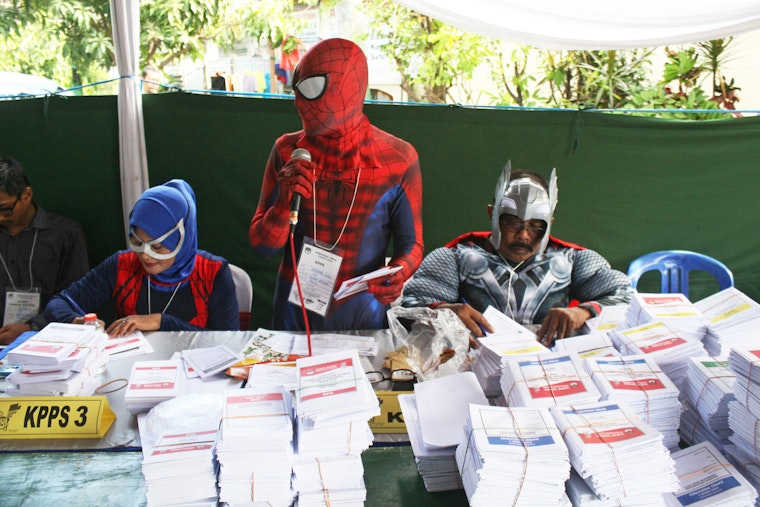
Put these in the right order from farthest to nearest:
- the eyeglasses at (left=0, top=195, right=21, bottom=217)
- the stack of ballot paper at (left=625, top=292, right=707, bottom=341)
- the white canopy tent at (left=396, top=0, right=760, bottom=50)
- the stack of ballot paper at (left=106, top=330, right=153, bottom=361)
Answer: the eyeglasses at (left=0, top=195, right=21, bottom=217) → the white canopy tent at (left=396, top=0, right=760, bottom=50) → the stack of ballot paper at (left=106, top=330, right=153, bottom=361) → the stack of ballot paper at (left=625, top=292, right=707, bottom=341)

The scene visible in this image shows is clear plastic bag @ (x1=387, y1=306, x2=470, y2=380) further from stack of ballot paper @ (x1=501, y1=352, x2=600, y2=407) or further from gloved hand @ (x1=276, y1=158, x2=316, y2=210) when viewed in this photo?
gloved hand @ (x1=276, y1=158, x2=316, y2=210)

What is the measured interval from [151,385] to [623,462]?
1.23m

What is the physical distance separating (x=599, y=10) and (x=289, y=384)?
8.29ft

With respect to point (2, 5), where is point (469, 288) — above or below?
below

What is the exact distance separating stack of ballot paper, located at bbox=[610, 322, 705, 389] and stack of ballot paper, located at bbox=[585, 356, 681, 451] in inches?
3.8

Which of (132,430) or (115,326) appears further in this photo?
(115,326)

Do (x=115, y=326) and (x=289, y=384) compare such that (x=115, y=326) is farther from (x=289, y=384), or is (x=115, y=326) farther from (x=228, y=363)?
(x=289, y=384)

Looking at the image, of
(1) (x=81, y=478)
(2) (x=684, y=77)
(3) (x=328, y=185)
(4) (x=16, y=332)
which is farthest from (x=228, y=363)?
(2) (x=684, y=77)

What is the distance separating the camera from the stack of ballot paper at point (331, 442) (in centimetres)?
118

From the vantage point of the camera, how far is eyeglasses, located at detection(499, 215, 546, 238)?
2574mm

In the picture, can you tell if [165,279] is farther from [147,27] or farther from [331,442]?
[147,27]

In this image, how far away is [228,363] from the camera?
1852mm

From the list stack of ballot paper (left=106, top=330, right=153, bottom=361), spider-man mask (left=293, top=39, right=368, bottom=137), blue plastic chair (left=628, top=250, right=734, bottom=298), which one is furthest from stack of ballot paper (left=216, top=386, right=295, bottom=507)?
blue plastic chair (left=628, top=250, right=734, bottom=298)

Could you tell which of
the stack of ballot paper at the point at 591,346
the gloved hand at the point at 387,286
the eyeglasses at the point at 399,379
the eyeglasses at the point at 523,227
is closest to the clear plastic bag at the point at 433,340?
the eyeglasses at the point at 399,379
